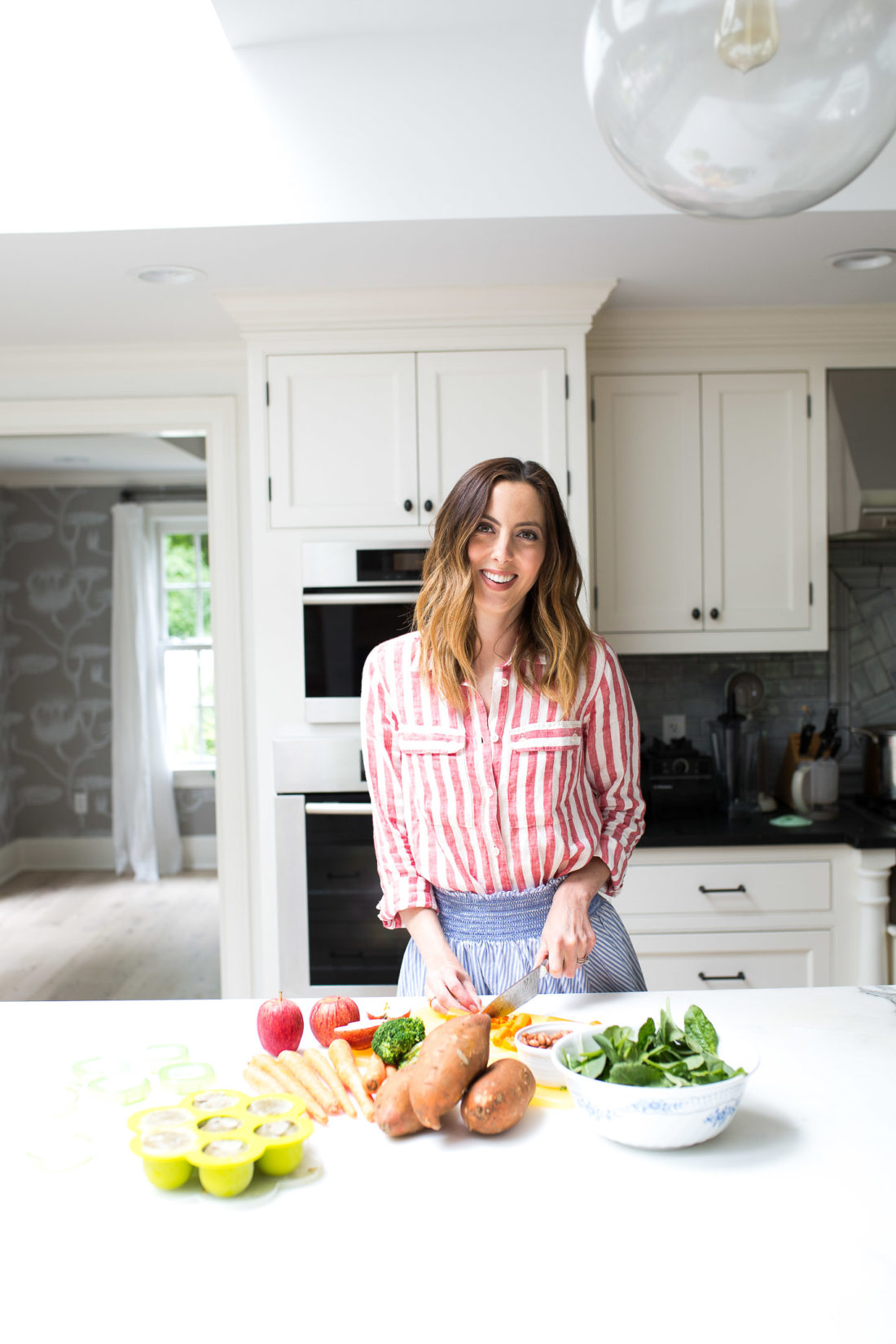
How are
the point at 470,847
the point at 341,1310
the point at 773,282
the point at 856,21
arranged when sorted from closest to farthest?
the point at 856,21 < the point at 341,1310 < the point at 470,847 < the point at 773,282

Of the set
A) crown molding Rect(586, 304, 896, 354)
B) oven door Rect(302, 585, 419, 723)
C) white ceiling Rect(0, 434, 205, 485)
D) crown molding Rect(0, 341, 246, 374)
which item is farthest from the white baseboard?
crown molding Rect(586, 304, 896, 354)

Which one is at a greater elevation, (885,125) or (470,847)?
(885,125)

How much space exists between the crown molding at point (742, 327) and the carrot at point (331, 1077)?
2373mm

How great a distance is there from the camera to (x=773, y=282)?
2.84 m

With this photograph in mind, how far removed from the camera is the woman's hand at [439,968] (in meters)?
1.45

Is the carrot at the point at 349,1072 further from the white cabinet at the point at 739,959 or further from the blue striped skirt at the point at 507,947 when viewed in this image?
the white cabinet at the point at 739,959

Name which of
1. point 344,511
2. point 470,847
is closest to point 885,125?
point 470,847

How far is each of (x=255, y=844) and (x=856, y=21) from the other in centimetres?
291

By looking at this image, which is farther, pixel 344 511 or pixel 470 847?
pixel 344 511

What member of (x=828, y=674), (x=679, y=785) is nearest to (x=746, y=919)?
(x=679, y=785)

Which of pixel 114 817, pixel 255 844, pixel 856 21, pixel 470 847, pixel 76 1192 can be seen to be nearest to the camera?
pixel 856 21

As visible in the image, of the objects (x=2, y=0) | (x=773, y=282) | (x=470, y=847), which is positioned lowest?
(x=470, y=847)

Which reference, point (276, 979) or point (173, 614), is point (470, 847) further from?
point (173, 614)

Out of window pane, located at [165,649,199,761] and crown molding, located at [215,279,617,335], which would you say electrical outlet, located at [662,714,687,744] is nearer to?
crown molding, located at [215,279,617,335]
